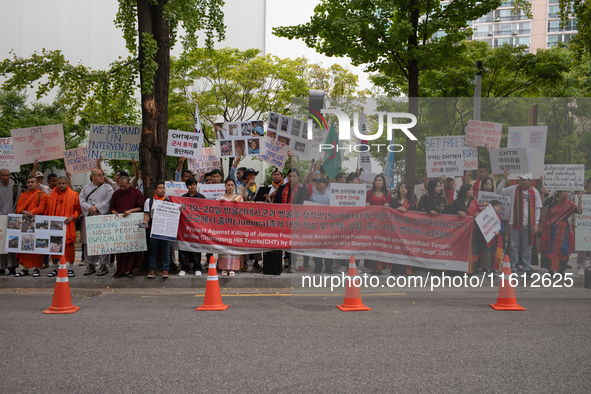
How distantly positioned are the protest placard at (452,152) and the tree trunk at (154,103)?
5325 millimetres

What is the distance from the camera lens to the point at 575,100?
847cm

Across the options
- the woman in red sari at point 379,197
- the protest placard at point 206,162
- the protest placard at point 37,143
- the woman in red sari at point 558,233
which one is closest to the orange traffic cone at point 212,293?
the woman in red sari at point 379,197

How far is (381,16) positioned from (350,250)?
7.64 meters

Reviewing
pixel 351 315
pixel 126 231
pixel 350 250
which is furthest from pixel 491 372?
pixel 126 231

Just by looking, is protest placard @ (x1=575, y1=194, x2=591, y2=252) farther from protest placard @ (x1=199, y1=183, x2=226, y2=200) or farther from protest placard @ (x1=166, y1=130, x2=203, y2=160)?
protest placard @ (x1=166, y1=130, x2=203, y2=160)

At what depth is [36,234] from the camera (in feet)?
30.2

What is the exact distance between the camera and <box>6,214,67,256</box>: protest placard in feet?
30.1

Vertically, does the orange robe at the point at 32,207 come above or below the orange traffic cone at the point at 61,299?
above

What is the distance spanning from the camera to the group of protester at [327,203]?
8516 millimetres

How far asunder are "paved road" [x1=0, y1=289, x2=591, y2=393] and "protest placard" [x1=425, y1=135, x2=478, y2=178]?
251 cm

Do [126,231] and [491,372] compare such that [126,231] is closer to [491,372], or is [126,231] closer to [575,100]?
[491,372]

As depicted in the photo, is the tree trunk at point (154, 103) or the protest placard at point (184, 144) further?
the protest placard at point (184, 144)

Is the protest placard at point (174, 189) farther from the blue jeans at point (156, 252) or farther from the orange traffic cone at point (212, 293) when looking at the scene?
the orange traffic cone at point (212, 293)

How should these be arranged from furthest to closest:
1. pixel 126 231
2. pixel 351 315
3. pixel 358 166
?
pixel 126 231
pixel 358 166
pixel 351 315
